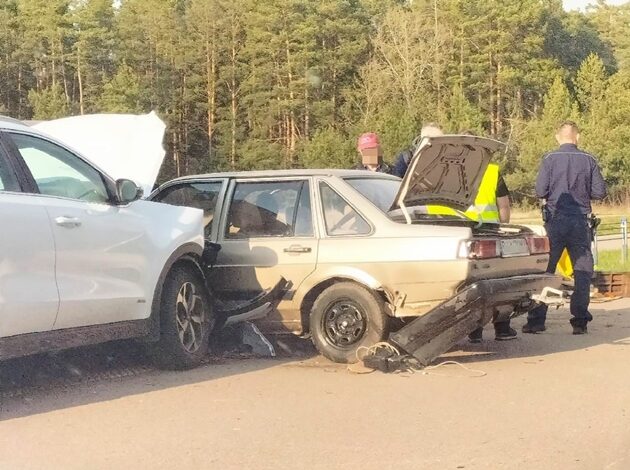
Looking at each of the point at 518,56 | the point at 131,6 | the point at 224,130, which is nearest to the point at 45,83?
the point at 131,6

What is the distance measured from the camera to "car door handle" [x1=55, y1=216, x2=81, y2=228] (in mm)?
6857

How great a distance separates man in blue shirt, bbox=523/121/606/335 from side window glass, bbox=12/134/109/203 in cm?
471

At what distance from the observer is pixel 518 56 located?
81.0 m

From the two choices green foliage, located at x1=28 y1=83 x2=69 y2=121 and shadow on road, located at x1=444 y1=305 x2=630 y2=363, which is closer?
shadow on road, located at x1=444 y1=305 x2=630 y2=363

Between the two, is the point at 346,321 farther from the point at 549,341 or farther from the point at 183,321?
the point at 549,341

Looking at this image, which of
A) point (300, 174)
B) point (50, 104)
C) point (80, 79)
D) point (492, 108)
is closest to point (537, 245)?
point (300, 174)

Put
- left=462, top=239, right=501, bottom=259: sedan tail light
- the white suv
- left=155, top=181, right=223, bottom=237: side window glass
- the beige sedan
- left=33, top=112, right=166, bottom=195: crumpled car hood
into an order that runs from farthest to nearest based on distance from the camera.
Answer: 1. left=33, top=112, right=166, bottom=195: crumpled car hood
2. left=155, top=181, right=223, bottom=237: side window glass
3. the beige sedan
4. left=462, top=239, right=501, bottom=259: sedan tail light
5. the white suv

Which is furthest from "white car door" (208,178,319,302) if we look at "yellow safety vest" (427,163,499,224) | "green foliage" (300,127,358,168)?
"green foliage" (300,127,358,168)

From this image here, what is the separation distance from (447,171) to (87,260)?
3.25 metres

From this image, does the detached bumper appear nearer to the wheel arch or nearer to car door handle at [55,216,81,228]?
the wheel arch

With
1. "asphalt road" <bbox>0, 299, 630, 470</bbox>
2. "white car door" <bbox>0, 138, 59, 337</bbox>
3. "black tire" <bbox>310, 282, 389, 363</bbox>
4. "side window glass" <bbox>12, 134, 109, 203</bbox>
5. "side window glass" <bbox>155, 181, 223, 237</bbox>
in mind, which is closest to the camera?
"asphalt road" <bbox>0, 299, 630, 470</bbox>

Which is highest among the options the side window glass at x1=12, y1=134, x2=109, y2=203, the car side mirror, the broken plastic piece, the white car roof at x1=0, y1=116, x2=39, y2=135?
the white car roof at x1=0, y1=116, x2=39, y2=135

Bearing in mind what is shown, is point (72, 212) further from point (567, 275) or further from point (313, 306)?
point (567, 275)

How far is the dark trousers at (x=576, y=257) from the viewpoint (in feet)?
33.6
